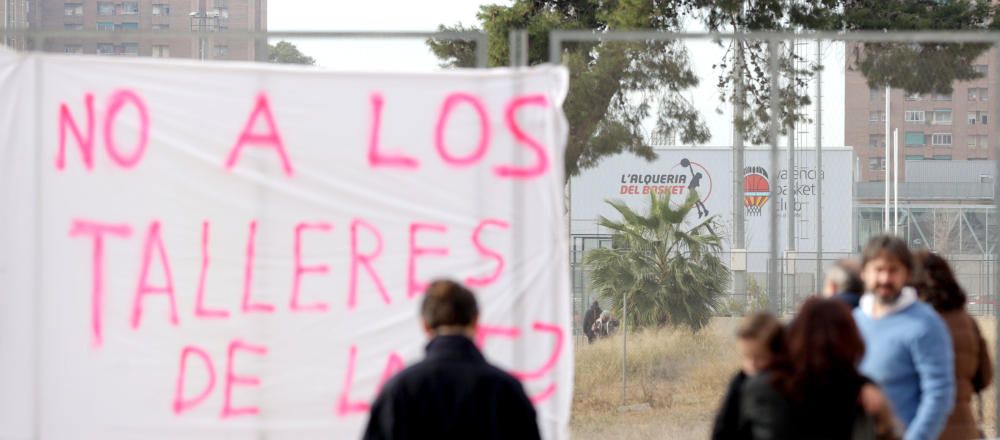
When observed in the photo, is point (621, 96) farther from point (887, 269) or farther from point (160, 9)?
point (160, 9)

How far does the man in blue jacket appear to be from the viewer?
4.64 meters

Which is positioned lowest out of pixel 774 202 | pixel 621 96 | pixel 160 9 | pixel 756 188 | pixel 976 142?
pixel 774 202

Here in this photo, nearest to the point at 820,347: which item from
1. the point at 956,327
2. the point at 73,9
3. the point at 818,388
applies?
the point at 818,388

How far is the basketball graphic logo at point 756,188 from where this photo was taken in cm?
2825

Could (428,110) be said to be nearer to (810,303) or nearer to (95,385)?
(95,385)

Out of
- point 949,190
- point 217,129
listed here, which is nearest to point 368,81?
point 217,129

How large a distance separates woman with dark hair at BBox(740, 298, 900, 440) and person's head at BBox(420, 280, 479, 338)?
80cm

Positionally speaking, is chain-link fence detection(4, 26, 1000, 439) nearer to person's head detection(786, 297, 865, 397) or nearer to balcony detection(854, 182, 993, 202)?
person's head detection(786, 297, 865, 397)

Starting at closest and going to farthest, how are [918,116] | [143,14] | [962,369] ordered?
[962,369], [918,116], [143,14]

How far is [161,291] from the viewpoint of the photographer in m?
5.84

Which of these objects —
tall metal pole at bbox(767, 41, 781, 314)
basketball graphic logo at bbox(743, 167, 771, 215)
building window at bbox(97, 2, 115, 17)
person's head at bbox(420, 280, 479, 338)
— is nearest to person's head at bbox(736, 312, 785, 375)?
person's head at bbox(420, 280, 479, 338)

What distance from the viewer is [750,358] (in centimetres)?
399

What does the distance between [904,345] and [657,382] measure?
10.4m

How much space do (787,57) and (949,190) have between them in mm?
27023
